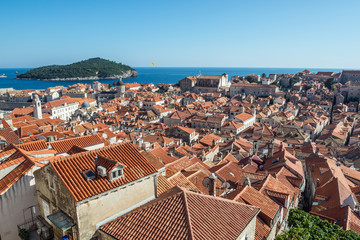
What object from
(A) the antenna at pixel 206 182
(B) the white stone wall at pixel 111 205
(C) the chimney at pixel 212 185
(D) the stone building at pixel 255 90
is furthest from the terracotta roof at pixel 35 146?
(D) the stone building at pixel 255 90

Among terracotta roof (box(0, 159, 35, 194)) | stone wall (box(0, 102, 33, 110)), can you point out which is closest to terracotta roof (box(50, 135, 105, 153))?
terracotta roof (box(0, 159, 35, 194))

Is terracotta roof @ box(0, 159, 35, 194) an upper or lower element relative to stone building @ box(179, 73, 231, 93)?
upper

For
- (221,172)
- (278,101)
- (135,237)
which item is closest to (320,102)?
(278,101)

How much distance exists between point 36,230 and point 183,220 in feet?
25.6

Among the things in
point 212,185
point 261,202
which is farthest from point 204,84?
point 212,185

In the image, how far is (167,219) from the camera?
897 cm

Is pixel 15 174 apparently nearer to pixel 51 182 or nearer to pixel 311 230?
pixel 51 182

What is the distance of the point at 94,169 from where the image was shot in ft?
34.5

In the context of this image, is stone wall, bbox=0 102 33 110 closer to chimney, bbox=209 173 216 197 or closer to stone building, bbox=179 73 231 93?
stone building, bbox=179 73 231 93

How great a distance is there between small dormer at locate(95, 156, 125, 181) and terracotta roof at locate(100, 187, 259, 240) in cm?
165

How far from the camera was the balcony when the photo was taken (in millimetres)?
11109

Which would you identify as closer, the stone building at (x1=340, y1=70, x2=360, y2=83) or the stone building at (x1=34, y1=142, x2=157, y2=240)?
the stone building at (x1=34, y1=142, x2=157, y2=240)

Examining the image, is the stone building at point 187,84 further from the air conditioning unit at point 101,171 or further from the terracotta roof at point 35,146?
the air conditioning unit at point 101,171

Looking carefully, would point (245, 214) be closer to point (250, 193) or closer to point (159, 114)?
point (250, 193)
